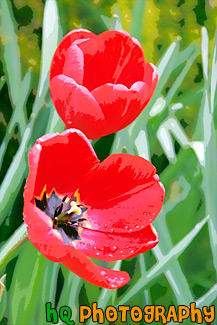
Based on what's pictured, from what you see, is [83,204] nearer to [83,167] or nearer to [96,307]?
[83,167]

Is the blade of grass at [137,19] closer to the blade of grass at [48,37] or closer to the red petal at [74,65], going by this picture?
the blade of grass at [48,37]

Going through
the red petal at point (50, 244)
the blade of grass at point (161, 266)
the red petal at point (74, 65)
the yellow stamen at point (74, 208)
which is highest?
the red petal at point (74, 65)

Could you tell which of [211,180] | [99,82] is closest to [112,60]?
[99,82]

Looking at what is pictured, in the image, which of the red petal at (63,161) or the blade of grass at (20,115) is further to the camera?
the blade of grass at (20,115)

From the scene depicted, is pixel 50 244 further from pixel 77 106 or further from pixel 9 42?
pixel 9 42

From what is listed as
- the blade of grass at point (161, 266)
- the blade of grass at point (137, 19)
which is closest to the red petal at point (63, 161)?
the blade of grass at point (161, 266)

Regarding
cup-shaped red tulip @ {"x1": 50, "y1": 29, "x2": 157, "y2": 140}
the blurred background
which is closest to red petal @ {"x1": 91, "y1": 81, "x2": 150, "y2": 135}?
cup-shaped red tulip @ {"x1": 50, "y1": 29, "x2": 157, "y2": 140}
